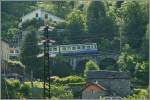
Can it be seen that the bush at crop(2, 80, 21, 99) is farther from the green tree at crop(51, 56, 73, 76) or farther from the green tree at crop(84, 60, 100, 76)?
the green tree at crop(84, 60, 100, 76)

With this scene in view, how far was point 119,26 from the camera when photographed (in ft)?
41.1

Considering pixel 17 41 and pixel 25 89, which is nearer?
pixel 25 89

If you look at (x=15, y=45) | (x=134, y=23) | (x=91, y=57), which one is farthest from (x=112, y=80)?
(x=15, y=45)

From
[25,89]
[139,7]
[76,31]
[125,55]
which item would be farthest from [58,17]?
[25,89]

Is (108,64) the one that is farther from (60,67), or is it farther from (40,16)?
(40,16)

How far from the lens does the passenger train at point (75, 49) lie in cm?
1185

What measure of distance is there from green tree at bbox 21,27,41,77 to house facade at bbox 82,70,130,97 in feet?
2.68

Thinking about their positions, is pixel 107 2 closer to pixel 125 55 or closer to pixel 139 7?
pixel 139 7

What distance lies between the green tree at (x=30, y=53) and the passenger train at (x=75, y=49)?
1022 millimetres

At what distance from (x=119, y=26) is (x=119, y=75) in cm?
344

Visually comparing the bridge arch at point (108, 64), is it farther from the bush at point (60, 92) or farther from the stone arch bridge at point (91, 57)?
the bush at point (60, 92)

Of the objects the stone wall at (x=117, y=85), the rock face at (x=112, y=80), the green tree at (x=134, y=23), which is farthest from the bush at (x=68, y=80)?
the green tree at (x=134, y=23)

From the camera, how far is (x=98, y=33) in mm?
12555

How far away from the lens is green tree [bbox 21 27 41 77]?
9.81m
